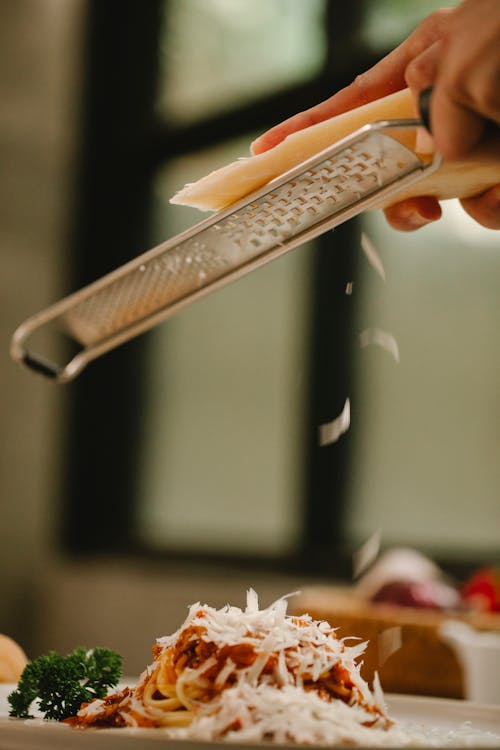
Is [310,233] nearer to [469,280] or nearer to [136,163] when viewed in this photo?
[469,280]

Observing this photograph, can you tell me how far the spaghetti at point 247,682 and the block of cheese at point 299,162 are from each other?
0.38m

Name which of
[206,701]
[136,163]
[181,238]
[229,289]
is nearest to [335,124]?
[181,238]

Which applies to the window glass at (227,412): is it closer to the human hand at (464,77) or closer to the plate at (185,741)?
the plate at (185,741)

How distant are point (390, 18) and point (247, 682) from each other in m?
2.47

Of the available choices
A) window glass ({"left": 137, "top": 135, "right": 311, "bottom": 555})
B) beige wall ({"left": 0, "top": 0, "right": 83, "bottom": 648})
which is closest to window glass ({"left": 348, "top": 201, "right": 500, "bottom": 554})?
window glass ({"left": 137, "top": 135, "right": 311, "bottom": 555})

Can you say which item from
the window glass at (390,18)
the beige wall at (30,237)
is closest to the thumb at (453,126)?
the window glass at (390,18)

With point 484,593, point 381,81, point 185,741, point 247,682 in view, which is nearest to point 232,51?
point 484,593

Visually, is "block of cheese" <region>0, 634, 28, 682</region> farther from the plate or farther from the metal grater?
the metal grater

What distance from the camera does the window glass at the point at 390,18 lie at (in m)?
2.77

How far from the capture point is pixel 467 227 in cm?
279

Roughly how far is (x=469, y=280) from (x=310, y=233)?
1.92 m

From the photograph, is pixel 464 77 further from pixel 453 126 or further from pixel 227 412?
pixel 227 412

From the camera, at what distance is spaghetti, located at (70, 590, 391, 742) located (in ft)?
2.48

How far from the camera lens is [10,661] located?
3.61 feet
